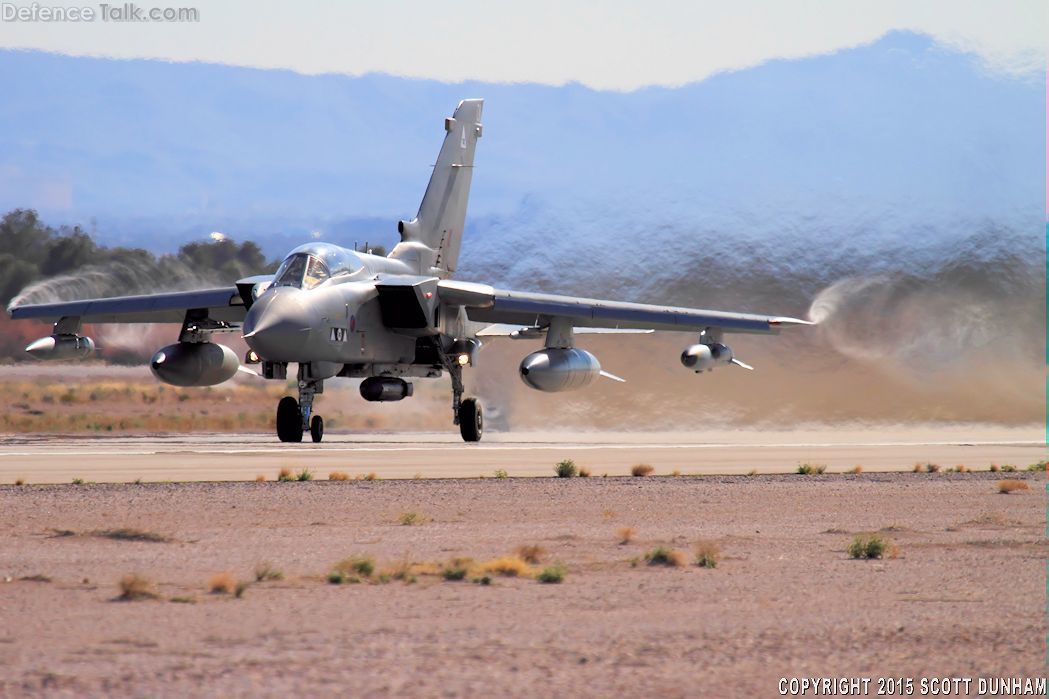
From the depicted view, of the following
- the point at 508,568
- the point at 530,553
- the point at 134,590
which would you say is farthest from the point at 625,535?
the point at 134,590

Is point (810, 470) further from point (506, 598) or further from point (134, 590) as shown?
point (134, 590)

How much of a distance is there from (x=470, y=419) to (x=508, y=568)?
65.3 ft

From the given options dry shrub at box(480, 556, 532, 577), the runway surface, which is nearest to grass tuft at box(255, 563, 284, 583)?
dry shrub at box(480, 556, 532, 577)

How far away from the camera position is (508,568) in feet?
36.0

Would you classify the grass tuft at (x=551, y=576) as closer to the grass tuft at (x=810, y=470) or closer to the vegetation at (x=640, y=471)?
the vegetation at (x=640, y=471)

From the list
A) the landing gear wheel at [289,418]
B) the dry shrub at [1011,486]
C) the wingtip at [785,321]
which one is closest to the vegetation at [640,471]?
the dry shrub at [1011,486]

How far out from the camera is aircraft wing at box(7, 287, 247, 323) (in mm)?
29500

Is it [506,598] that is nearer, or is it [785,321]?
[506,598]

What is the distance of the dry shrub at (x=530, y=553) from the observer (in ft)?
38.5

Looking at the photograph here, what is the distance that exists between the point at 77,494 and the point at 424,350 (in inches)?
554

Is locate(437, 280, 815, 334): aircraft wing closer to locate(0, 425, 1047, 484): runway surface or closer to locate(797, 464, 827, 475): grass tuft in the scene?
locate(0, 425, 1047, 484): runway surface

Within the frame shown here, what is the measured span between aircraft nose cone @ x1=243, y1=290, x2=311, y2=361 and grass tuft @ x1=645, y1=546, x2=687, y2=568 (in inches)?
562

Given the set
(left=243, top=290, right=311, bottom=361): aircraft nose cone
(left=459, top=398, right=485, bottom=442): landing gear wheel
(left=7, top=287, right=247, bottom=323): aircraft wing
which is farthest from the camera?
(left=459, top=398, right=485, bottom=442): landing gear wheel

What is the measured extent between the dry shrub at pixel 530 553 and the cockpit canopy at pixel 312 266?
1502 cm
